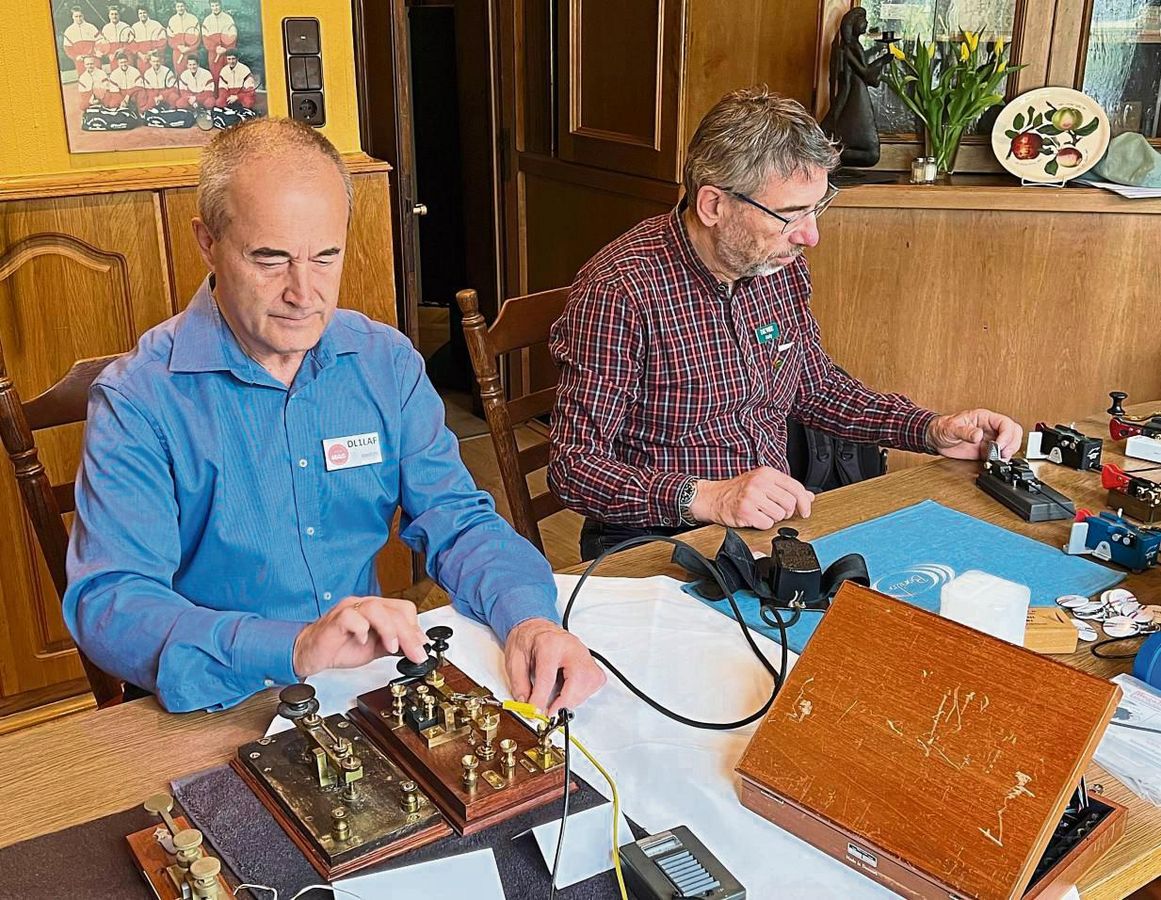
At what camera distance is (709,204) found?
1.98 metres

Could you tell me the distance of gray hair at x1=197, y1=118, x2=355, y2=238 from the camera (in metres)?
→ 1.34

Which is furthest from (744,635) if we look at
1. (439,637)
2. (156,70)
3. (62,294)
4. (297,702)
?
(156,70)

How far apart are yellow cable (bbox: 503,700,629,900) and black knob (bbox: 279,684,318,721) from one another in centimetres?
18

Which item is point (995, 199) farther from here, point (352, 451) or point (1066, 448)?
point (352, 451)

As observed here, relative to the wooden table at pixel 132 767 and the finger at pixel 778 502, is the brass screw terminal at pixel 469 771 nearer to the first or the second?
the wooden table at pixel 132 767

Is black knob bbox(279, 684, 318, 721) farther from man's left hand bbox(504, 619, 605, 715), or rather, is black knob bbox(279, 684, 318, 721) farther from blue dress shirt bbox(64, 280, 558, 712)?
man's left hand bbox(504, 619, 605, 715)

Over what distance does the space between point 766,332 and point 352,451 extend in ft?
2.97

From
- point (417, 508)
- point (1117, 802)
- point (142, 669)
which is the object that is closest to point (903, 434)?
point (417, 508)

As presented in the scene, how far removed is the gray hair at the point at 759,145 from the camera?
1.91 metres

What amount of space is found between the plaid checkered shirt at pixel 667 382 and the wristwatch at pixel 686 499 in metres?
0.03

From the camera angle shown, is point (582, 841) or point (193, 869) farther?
point (582, 841)

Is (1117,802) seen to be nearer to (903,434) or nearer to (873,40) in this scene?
(903,434)

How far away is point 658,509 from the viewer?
6.03ft

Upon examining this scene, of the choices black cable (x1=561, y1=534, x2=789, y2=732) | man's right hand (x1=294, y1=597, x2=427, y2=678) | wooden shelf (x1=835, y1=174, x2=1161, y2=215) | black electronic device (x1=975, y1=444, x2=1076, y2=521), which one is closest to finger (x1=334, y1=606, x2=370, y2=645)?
man's right hand (x1=294, y1=597, x2=427, y2=678)
